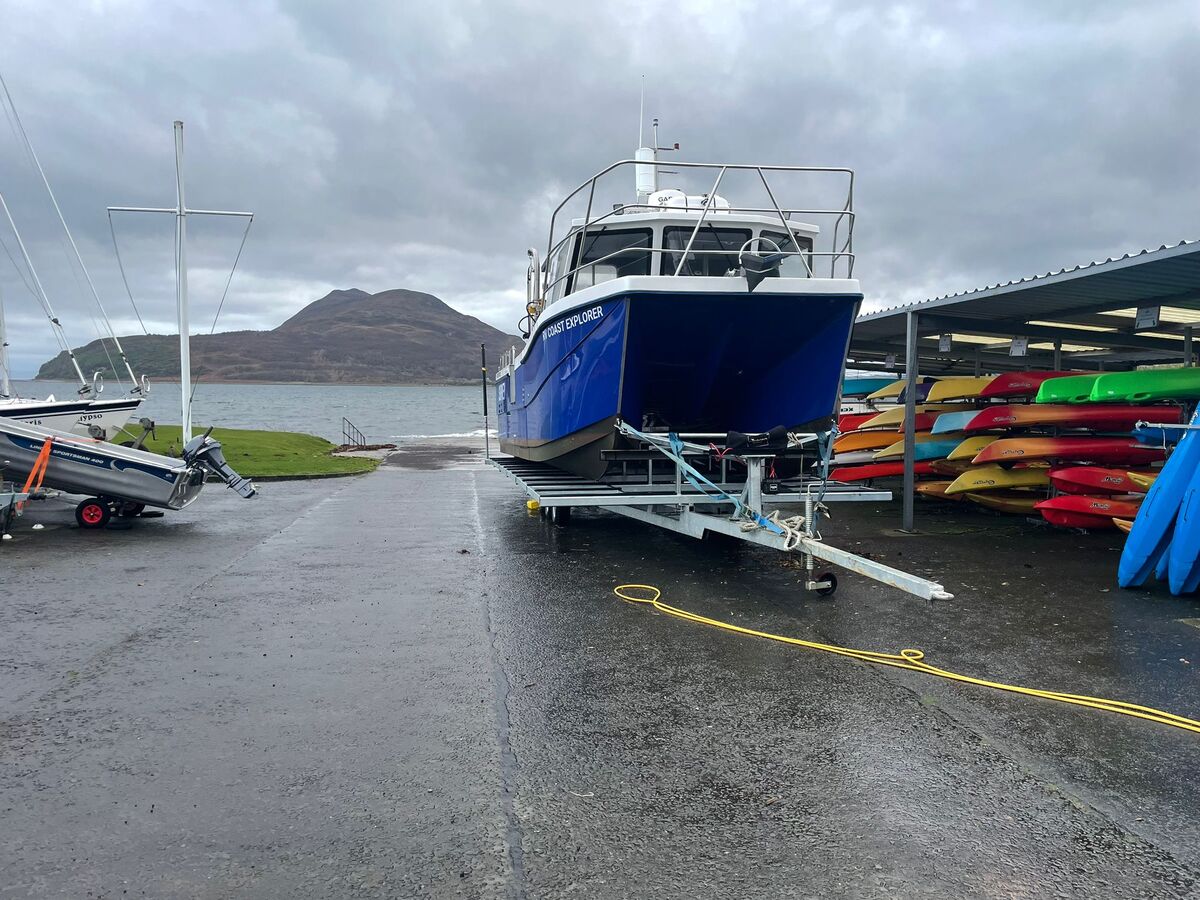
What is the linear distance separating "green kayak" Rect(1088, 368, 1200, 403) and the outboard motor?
36.4 ft

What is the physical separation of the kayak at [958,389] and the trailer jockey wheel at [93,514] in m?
12.2

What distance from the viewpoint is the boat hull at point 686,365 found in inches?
293

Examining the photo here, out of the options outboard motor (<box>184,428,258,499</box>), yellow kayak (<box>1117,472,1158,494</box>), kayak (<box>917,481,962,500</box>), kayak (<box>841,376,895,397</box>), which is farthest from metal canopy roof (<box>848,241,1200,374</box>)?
outboard motor (<box>184,428,258,499</box>)

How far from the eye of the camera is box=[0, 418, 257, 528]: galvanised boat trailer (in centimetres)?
974

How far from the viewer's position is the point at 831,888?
2.66 meters

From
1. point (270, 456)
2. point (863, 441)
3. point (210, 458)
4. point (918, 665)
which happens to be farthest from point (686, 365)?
point (270, 456)

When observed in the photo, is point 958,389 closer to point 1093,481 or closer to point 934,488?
point 934,488

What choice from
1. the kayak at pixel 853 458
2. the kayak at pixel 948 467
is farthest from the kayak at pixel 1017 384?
the kayak at pixel 853 458

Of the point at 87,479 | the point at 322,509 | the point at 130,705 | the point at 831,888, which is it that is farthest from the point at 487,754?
the point at 322,509

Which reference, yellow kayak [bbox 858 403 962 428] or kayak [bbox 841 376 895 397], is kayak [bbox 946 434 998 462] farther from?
kayak [bbox 841 376 895 397]

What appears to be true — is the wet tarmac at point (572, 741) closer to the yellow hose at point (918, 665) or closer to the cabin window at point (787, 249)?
the yellow hose at point (918, 665)

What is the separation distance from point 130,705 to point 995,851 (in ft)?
13.8

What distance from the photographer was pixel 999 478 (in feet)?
37.1

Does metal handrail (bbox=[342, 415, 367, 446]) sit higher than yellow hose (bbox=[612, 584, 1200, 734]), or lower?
higher
